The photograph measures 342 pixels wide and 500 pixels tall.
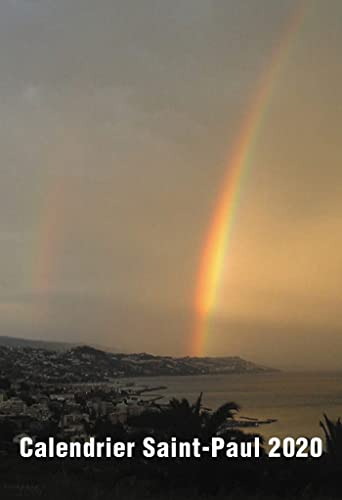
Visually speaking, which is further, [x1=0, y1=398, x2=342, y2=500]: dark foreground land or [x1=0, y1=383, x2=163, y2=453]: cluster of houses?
[x1=0, y1=383, x2=163, y2=453]: cluster of houses

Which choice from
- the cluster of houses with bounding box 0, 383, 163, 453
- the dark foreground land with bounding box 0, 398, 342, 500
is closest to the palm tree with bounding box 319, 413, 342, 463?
the dark foreground land with bounding box 0, 398, 342, 500

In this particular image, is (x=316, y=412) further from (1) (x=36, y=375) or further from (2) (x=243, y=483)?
(2) (x=243, y=483)

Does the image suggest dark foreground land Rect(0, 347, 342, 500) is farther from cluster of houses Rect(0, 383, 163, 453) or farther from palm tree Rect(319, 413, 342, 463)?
cluster of houses Rect(0, 383, 163, 453)

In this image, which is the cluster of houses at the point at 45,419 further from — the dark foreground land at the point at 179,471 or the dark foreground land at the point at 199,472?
the dark foreground land at the point at 199,472

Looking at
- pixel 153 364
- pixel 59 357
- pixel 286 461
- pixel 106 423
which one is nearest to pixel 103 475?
pixel 286 461

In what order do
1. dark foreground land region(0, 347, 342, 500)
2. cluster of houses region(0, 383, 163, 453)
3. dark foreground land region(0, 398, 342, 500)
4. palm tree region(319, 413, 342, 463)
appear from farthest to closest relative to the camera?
cluster of houses region(0, 383, 163, 453)
palm tree region(319, 413, 342, 463)
dark foreground land region(0, 398, 342, 500)
dark foreground land region(0, 347, 342, 500)

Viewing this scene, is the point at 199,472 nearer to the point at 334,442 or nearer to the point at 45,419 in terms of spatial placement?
the point at 334,442

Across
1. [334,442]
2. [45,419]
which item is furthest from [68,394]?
[334,442]

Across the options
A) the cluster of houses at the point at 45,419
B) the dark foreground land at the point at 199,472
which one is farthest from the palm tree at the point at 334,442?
the cluster of houses at the point at 45,419

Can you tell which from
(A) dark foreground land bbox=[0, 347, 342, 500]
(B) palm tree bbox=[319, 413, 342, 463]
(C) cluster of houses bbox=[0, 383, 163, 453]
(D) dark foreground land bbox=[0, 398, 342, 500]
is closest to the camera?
(A) dark foreground land bbox=[0, 347, 342, 500]

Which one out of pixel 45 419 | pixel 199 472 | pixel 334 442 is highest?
pixel 45 419

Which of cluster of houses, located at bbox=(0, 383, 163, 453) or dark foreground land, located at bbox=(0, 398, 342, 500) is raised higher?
cluster of houses, located at bbox=(0, 383, 163, 453)

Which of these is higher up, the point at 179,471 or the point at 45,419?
the point at 45,419
